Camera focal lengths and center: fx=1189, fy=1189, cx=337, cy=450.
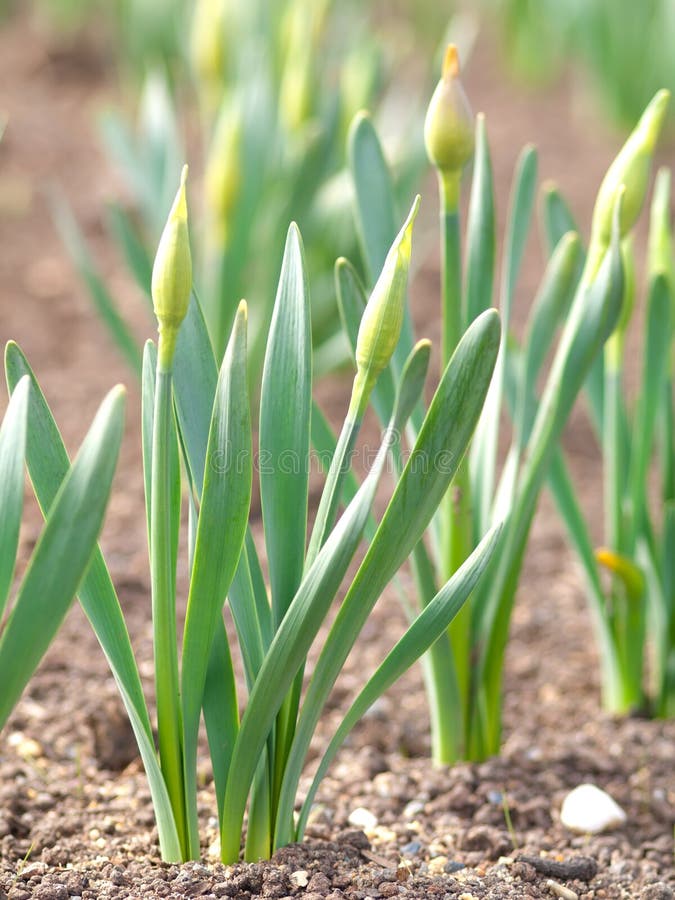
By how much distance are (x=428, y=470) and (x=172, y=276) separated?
0.29m

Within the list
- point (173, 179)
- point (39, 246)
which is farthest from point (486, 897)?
point (39, 246)

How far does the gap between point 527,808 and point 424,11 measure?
4361mm

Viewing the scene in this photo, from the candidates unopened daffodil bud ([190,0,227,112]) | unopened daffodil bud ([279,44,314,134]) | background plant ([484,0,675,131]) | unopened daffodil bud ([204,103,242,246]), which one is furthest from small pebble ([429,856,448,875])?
background plant ([484,0,675,131])

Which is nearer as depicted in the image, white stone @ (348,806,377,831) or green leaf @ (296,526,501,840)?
green leaf @ (296,526,501,840)

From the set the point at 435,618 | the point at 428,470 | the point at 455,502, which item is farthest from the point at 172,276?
the point at 455,502

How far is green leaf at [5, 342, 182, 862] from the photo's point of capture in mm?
1122

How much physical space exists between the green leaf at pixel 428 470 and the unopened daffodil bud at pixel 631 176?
1.27 feet

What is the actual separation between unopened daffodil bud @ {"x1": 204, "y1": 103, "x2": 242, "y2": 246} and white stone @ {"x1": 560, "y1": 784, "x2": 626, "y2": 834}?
54.2 inches

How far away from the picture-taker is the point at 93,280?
224 cm

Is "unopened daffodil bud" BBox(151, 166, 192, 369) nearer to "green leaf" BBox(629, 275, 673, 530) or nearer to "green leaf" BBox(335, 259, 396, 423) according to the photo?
"green leaf" BBox(335, 259, 396, 423)

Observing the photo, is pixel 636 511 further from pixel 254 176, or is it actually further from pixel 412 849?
pixel 254 176

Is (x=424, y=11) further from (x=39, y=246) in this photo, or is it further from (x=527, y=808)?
(x=527, y=808)

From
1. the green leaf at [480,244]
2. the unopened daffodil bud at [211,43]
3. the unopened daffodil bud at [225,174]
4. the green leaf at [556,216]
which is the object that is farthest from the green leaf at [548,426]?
A: the unopened daffodil bud at [211,43]

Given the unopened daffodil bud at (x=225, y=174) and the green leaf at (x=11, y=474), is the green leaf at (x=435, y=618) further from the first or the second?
the unopened daffodil bud at (x=225, y=174)
